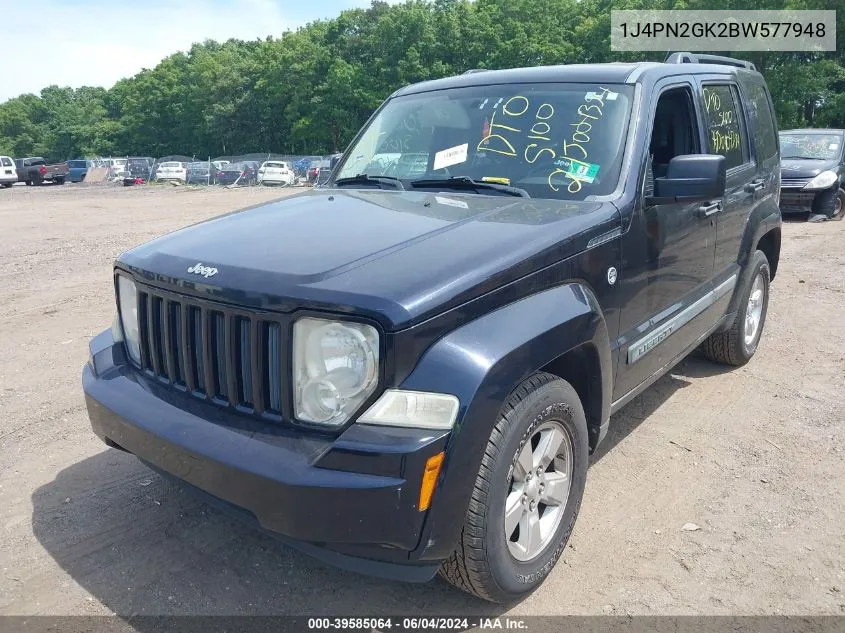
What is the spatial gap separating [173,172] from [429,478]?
43314 millimetres

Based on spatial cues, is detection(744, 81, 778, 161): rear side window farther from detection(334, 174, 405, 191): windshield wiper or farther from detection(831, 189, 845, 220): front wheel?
detection(831, 189, 845, 220): front wheel

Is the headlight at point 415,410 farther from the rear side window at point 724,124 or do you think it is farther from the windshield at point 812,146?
the windshield at point 812,146

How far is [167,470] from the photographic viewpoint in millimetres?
2471

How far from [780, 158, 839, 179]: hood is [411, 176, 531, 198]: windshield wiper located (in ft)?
37.1

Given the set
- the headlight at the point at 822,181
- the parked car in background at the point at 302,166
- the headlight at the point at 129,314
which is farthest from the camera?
the parked car in background at the point at 302,166

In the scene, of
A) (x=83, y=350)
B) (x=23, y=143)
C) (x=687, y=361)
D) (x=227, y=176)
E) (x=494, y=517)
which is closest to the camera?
(x=494, y=517)

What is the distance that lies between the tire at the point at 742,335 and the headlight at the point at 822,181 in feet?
28.0

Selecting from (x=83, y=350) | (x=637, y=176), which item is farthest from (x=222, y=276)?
(x=83, y=350)

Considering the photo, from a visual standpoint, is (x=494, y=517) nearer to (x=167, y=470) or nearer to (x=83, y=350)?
(x=167, y=470)

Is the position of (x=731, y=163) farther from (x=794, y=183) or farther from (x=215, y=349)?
(x=794, y=183)

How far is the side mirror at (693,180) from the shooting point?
3.07 meters

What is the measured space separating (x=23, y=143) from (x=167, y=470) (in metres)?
108

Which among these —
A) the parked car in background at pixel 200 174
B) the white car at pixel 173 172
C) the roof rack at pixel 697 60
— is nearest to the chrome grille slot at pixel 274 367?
the roof rack at pixel 697 60

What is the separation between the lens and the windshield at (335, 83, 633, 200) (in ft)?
10.7
